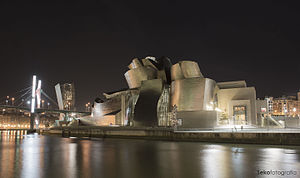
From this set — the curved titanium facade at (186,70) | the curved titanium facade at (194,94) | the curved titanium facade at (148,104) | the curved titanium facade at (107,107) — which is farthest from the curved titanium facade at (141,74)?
the curved titanium facade at (194,94)

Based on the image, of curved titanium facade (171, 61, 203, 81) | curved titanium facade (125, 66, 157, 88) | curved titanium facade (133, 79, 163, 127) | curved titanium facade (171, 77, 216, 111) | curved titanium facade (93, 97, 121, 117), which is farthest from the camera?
curved titanium facade (93, 97, 121, 117)

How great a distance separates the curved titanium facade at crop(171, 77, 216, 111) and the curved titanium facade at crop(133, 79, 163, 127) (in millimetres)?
2747

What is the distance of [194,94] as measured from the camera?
3191 cm

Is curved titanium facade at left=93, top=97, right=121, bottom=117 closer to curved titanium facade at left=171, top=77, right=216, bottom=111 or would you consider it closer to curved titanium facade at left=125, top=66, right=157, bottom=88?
curved titanium facade at left=125, top=66, right=157, bottom=88

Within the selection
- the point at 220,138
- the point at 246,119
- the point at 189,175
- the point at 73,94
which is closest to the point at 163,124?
the point at 246,119

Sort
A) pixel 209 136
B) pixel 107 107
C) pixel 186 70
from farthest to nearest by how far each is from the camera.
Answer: pixel 107 107
pixel 186 70
pixel 209 136

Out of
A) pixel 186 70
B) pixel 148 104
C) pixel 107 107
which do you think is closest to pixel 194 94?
pixel 186 70

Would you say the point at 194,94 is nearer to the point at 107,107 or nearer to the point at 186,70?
the point at 186,70

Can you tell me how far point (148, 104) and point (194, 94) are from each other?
6.06 metres

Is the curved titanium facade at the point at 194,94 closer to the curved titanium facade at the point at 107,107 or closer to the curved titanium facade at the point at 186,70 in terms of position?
the curved titanium facade at the point at 186,70

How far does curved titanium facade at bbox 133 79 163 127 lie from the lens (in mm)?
32406

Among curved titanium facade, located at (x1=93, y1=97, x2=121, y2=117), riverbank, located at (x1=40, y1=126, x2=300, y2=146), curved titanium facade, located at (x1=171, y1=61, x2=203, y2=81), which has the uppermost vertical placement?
curved titanium facade, located at (x1=171, y1=61, x2=203, y2=81)

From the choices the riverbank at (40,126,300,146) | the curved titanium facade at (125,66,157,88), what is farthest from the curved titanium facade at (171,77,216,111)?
the riverbank at (40,126,300,146)

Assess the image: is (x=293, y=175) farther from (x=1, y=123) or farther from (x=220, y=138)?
(x=1, y=123)
